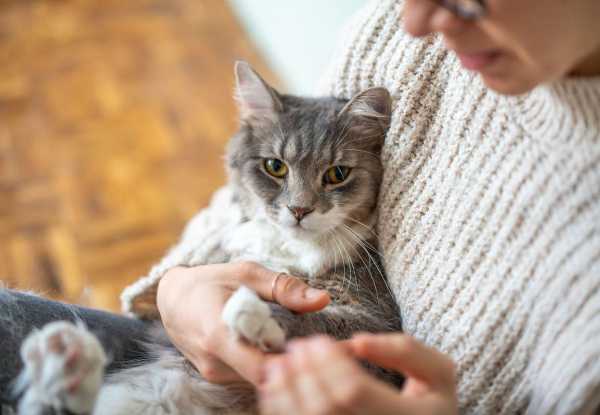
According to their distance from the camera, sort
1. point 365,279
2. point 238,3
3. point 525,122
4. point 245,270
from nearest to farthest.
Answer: point 525,122 → point 245,270 → point 365,279 → point 238,3

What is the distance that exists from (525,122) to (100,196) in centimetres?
222

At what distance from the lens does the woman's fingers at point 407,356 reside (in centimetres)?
78

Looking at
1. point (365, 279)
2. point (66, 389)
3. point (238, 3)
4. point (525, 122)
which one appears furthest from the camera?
point (238, 3)

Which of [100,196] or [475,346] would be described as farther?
[100,196]

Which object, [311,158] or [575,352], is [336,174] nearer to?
[311,158]

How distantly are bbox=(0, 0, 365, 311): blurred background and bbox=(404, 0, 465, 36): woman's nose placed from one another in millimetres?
1618

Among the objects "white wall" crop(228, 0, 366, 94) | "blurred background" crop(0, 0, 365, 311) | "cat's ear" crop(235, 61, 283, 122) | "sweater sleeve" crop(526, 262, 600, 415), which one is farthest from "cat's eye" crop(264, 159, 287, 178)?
"white wall" crop(228, 0, 366, 94)


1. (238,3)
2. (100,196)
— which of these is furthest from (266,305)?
(238,3)

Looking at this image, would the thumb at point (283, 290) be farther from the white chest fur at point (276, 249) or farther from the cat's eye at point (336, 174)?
the cat's eye at point (336, 174)

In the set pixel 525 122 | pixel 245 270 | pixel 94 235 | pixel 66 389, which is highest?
pixel 525 122

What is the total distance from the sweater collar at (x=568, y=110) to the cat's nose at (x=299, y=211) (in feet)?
1.68

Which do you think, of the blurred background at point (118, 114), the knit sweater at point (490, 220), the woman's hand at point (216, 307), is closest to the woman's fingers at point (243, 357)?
the woman's hand at point (216, 307)

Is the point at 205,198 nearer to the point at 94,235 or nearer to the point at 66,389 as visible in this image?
the point at 94,235

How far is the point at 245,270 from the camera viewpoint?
1.14 meters
